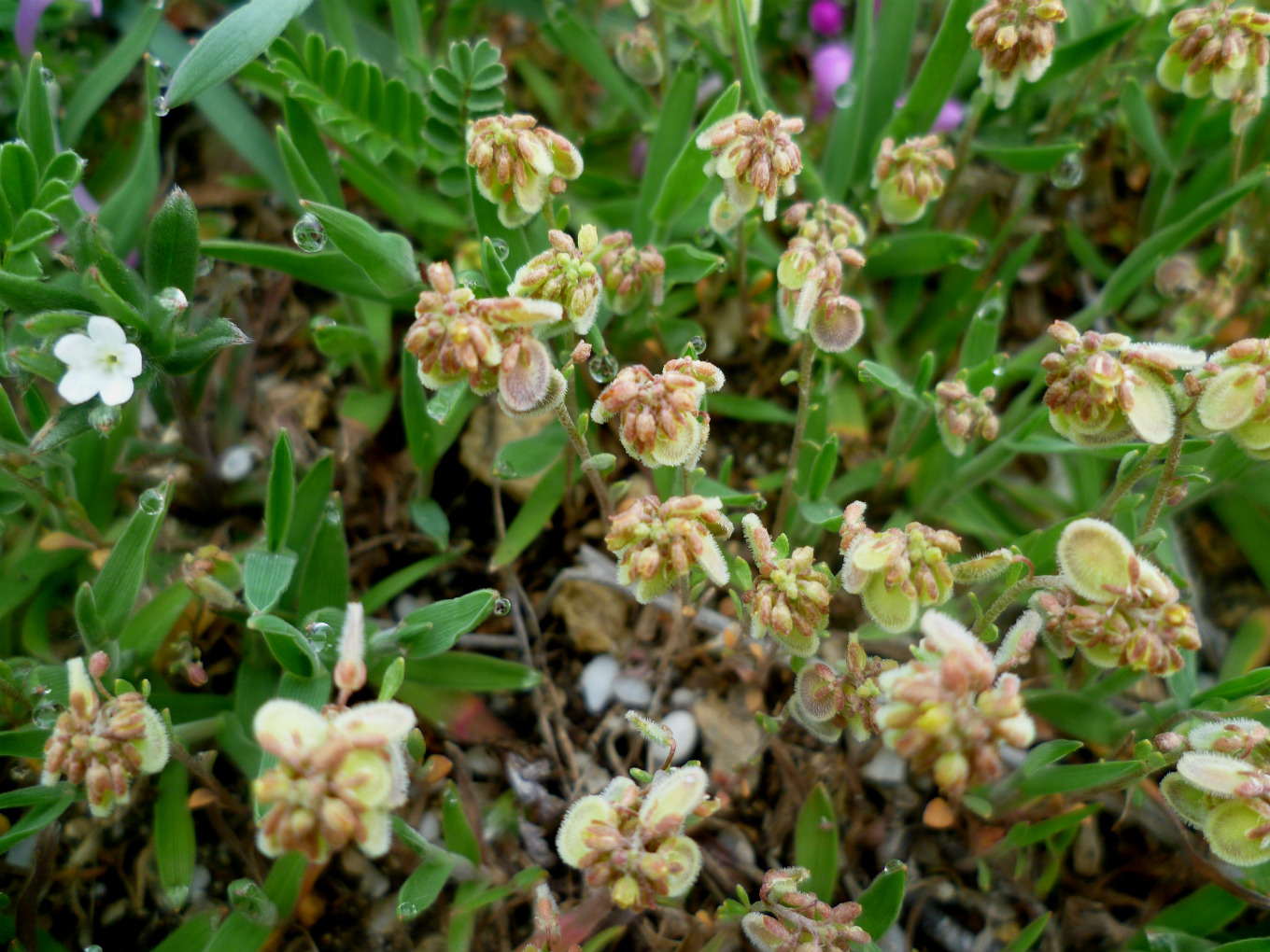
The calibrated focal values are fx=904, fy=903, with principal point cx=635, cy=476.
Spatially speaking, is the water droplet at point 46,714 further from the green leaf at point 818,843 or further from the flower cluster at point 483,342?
the green leaf at point 818,843

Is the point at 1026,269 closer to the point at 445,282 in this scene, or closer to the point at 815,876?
the point at 815,876

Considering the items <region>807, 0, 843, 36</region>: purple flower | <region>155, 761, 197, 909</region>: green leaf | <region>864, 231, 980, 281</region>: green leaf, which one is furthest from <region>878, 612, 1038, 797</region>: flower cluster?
<region>807, 0, 843, 36</region>: purple flower

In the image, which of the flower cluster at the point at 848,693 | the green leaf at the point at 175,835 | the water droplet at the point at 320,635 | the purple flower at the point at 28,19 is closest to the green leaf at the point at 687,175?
the flower cluster at the point at 848,693

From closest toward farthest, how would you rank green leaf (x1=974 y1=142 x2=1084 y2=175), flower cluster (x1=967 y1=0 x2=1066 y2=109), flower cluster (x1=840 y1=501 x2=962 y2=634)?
flower cluster (x1=840 y1=501 x2=962 y2=634) → flower cluster (x1=967 y1=0 x2=1066 y2=109) → green leaf (x1=974 y1=142 x2=1084 y2=175)

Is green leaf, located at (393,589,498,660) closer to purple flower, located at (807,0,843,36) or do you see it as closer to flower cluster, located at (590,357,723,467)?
flower cluster, located at (590,357,723,467)

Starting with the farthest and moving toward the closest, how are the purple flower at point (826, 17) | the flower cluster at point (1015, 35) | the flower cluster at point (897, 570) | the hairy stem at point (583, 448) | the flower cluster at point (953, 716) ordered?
the purple flower at point (826, 17), the flower cluster at point (1015, 35), the hairy stem at point (583, 448), the flower cluster at point (897, 570), the flower cluster at point (953, 716)

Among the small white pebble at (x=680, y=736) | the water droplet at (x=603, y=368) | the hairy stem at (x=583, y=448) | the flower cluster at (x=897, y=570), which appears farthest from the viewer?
the small white pebble at (x=680, y=736)
